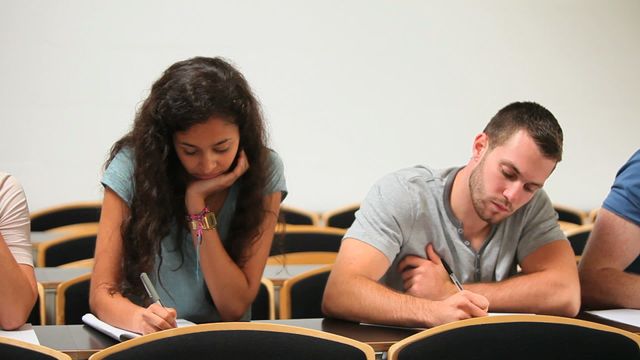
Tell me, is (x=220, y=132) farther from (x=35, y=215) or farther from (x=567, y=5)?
(x=567, y=5)

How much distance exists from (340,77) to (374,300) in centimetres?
347

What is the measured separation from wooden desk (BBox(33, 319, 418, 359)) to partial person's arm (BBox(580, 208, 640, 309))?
68cm

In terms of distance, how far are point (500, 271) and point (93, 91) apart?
3351 millimetres

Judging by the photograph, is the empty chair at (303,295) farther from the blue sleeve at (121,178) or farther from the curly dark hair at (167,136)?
the blue sleeve at (121,178)

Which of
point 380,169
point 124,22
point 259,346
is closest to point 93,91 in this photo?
point 124,22

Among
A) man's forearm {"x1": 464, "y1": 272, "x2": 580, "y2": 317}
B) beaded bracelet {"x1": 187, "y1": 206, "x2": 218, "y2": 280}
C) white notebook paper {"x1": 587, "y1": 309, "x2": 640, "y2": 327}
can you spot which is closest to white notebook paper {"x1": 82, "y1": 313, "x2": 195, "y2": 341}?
beaded bracelet {"x1": 187, "y1": 206, "x2": 218, "y2": 280}

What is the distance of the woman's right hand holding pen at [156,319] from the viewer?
2020 millimetres

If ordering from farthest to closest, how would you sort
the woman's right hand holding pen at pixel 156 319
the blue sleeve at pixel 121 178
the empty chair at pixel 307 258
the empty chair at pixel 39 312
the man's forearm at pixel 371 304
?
the empty chair at pixel 307 258 < the empty chair at pixel 39 312 < the blue sleeve at pixel 121 178 < the man's forearm at pixel 371 304 < the woman's right hand holding pen at pixel 156 319

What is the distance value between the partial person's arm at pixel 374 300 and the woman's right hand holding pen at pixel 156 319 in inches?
19.6

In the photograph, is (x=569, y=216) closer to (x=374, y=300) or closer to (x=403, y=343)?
(x=374, y=300)

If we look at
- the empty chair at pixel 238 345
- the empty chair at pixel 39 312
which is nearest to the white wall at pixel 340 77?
the empty chair at pixel 39 312

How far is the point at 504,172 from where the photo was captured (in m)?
2.48

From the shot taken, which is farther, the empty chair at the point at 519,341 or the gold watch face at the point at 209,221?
the gold watch face at the point at 209,221

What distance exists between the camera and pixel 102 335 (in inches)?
82.8
